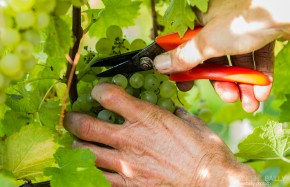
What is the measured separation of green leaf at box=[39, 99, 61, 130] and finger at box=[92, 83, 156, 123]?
0.10m

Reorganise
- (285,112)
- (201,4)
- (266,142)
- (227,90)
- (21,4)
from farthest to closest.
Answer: (285,112), (266,142), (227,90), (201,4), (21,4)

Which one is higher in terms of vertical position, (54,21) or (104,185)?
(54,21)

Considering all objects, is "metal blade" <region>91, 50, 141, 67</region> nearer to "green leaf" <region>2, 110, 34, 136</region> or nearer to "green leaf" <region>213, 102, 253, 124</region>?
"green leaf" <region>2, 110, 34, 136</region>

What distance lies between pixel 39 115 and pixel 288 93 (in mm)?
918

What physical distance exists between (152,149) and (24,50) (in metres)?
0.52

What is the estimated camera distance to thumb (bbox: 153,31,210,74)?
134 centimetres

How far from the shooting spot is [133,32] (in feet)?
12.2

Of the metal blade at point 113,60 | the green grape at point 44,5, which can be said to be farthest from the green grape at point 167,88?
the green grape at point 44,5

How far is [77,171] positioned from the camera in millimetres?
1315

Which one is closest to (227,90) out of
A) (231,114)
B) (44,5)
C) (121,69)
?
Answer: (121,69)

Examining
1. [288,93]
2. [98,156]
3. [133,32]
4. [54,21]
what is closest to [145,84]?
[98,156]

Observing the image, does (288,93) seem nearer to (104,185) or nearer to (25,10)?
(104,185)

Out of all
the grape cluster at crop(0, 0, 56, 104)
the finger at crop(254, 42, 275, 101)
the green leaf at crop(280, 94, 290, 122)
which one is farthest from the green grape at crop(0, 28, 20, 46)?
the green leaf at crop(280, 94, 290, 122)

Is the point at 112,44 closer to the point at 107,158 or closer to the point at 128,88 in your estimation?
the point at 128,88
